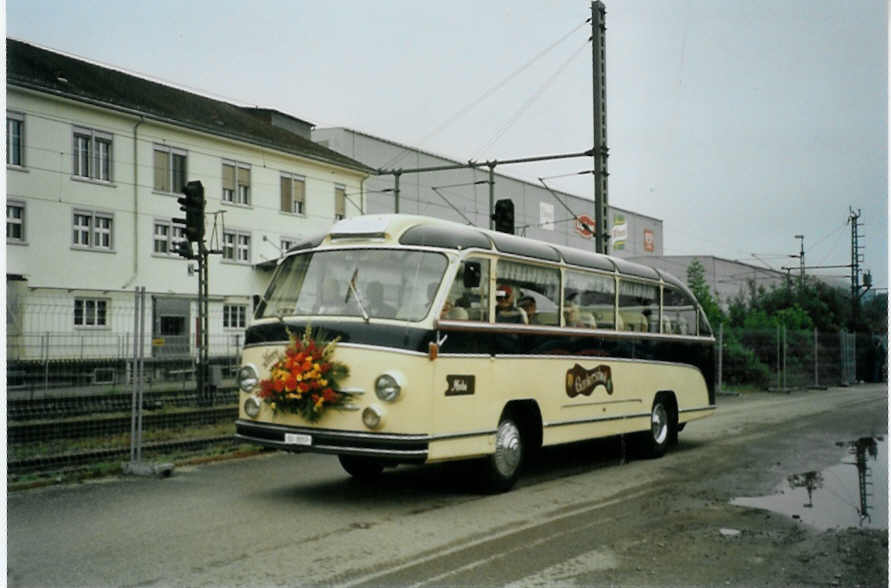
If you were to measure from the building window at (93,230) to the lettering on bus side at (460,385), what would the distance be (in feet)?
37.4

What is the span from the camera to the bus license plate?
370 inches

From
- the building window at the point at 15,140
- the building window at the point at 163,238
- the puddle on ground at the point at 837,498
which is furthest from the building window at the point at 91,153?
the puddle on ground at the point at 837,498

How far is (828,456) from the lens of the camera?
45.9ft

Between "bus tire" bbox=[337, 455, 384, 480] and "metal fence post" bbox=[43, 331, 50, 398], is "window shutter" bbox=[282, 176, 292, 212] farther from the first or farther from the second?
"bus tire" bbox=[337, 455, 384, 480]

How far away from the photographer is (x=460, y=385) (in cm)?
982

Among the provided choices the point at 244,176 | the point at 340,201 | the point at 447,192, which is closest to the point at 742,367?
the point at 447,192

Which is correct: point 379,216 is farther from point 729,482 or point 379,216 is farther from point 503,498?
point 729,482

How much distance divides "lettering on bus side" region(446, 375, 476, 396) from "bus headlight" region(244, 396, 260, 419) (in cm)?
193

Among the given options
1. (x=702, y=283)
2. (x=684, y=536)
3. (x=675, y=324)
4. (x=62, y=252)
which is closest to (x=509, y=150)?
(x=675, y=324)

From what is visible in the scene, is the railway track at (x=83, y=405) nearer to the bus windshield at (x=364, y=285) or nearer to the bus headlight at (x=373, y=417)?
the bus windshield at (x=364, y=285)

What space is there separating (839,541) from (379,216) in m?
5.27

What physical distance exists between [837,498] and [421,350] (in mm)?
4789

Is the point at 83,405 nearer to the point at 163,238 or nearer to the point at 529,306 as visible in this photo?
the point at 529,306

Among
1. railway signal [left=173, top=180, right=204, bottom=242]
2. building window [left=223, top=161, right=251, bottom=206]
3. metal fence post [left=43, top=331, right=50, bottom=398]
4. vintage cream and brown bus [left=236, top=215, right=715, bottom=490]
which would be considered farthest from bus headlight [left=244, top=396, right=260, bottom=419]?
building window [left=223, top=161, right=251, bottom=206]
